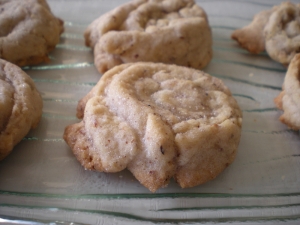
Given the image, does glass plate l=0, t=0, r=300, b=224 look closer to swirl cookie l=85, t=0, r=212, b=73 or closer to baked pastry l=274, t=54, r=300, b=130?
baked pastry l=274, t=54, r=300, b=130

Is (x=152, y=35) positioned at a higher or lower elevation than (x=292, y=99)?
higher

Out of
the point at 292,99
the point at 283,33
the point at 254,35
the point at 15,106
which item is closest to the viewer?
the point at 15,106

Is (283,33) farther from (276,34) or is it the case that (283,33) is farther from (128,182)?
(128,182)

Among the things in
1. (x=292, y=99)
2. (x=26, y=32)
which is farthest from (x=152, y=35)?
(x=292, y=99)

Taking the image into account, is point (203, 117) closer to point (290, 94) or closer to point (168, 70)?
point (168, 70)

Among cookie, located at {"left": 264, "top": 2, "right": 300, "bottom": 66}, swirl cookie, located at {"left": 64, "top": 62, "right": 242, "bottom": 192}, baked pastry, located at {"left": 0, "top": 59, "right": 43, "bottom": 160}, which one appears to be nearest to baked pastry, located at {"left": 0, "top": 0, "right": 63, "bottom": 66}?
baked pastry, located at {"left": 0, "top": 59, "right": 43, "bottom": 160}

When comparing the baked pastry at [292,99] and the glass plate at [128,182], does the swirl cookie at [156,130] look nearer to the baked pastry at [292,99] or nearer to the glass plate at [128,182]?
the glass plate at [128,182]

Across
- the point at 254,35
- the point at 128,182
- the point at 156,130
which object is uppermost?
the point at 156,130

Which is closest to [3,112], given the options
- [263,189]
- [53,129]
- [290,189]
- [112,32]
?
[53,129]
